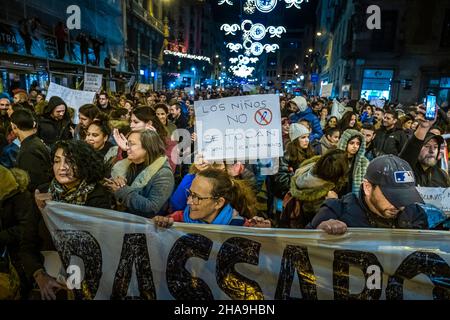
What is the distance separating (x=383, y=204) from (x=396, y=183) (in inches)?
7.0

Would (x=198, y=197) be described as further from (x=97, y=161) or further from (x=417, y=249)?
(x=417, y=249)

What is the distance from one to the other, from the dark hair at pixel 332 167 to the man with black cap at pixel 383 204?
63 centimetres

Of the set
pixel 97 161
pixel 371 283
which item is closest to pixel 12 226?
pixel 97 161

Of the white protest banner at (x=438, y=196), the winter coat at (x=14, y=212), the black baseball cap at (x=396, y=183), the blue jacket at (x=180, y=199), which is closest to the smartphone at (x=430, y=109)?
the white protest banner at (x=438, y=196)

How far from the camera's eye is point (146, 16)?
4022 cm

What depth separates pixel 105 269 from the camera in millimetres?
2736

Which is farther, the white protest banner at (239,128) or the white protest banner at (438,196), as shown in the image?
the white protest banner at (438,196)

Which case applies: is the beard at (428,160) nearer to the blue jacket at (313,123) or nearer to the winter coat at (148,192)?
the winter coat at (148,192)

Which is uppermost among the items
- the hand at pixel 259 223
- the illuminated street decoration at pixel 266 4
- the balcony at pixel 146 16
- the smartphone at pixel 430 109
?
the balcony at pixel 146 16

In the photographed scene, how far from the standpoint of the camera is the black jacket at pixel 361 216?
8.57ft

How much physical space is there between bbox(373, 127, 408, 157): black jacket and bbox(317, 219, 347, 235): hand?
Answer: 4561 mm

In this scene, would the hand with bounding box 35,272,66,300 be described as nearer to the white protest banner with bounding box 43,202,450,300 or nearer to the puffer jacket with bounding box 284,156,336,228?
the white protest banner with bounding box 43,202,450,300

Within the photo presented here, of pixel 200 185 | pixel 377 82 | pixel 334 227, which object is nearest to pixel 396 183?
pixel 334 227

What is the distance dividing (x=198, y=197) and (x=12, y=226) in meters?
1.48
